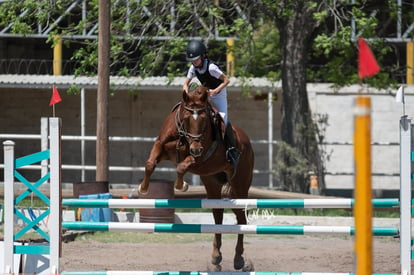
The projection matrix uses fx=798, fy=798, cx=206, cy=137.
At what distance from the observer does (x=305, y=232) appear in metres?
7.21

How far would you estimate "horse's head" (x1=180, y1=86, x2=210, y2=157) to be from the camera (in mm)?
7438

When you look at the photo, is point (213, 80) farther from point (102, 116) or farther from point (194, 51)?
point (102, 116)

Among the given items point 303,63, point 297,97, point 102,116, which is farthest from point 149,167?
point 297,97

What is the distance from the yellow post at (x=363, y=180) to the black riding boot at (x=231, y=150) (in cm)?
486

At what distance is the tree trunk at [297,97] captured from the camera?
1584 cm

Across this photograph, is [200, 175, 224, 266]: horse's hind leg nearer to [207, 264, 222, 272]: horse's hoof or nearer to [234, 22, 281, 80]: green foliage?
[207, 264, 222, 272]: horse's hoof

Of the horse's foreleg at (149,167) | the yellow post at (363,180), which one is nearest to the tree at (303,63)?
the horse's foreleg at (149,167)

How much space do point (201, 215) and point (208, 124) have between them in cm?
607

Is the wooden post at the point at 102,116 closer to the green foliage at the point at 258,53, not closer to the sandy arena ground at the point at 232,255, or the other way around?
the sandy arena ground at the point at 232,255

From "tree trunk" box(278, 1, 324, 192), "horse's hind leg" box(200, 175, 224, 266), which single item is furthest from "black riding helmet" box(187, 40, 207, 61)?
"tree trunk" box(278, 1, 324, 192)

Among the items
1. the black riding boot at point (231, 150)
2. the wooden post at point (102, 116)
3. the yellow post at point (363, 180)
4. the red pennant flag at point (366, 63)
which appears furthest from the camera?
the wooden post at point (102, 116)

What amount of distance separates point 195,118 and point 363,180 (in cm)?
448

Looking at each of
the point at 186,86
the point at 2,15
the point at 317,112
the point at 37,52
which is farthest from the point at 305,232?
the point at 37,52

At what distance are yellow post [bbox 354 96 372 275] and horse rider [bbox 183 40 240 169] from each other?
471 cm
